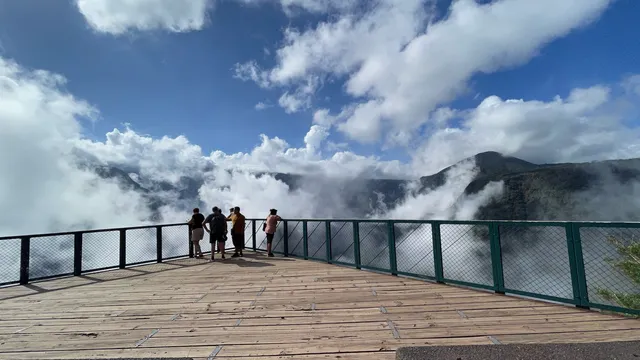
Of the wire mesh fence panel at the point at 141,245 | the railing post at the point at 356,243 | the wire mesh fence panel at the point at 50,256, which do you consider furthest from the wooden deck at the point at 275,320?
the wire mesh fence panel at the point at 141,245

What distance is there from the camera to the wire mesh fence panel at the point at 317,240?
377 inches

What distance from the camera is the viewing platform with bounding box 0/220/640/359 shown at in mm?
3666

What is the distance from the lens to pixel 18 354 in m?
3.57

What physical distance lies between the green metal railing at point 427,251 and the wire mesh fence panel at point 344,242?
3 cm

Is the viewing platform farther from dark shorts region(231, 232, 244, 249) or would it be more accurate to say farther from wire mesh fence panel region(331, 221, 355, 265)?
dark shorts region(231, 232, 244, 249)

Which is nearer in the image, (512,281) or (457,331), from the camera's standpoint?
(457,331)

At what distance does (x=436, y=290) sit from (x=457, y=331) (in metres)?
2.15

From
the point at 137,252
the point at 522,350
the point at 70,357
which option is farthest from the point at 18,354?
the point at 137,252

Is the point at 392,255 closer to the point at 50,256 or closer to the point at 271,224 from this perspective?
the point at 271,224

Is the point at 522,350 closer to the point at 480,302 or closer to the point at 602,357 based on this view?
→ the point at 602,357

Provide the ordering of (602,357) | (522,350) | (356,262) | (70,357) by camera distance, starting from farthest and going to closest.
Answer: (356,262), (70,357), (522,350), (602,357)

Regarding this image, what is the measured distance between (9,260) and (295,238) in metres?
7.60

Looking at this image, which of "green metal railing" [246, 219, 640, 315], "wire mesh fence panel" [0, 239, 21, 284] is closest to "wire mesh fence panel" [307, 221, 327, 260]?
"green metal railing" [246, 219, 640, 315]

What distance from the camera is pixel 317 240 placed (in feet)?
33.9
